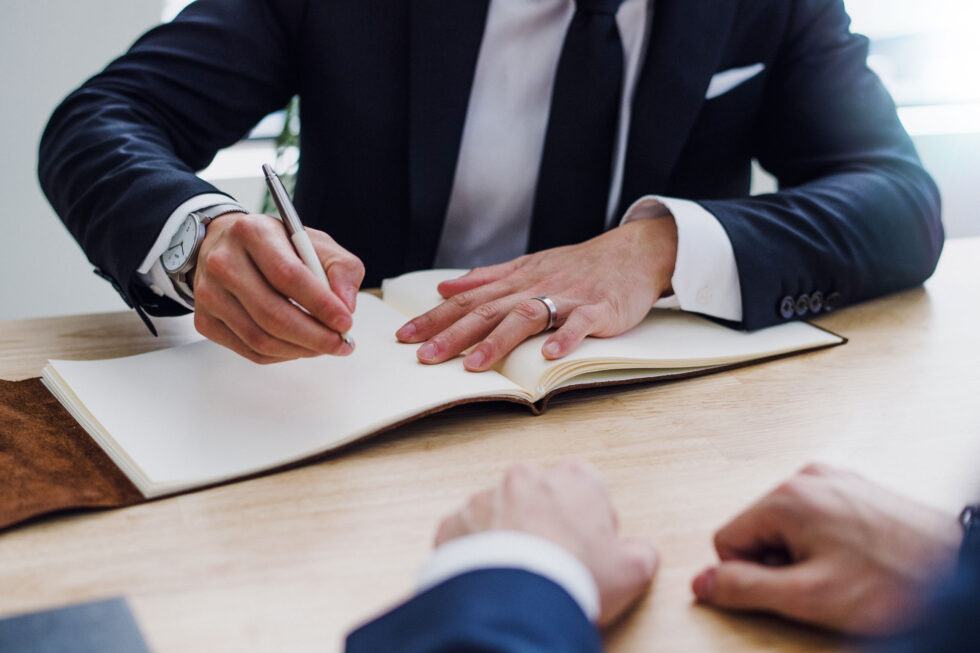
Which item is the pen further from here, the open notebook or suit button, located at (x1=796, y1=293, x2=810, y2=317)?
suit button, located at (x1=796, y1=293, x2=810, y2=317)

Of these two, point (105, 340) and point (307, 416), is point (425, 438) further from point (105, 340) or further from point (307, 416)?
point (105, 340)

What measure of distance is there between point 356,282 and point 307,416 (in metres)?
0.14

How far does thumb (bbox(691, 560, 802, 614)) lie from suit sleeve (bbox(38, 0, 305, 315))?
0.70 m

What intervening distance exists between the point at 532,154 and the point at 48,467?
93 cm

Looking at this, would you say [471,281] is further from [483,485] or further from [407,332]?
[483,485]

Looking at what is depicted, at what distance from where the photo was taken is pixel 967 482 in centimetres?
70

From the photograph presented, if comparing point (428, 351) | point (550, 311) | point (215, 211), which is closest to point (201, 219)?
point (215, 211)

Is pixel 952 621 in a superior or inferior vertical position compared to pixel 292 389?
superior

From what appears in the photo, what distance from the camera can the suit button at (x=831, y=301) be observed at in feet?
3.72

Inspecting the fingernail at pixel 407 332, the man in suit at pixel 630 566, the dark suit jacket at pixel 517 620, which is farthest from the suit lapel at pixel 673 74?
the dark suit jacket at pixel 517 620

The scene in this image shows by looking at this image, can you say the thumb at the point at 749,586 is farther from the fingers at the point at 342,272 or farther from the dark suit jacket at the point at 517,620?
the fingers at the point at 342,272

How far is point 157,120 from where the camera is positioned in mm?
1218


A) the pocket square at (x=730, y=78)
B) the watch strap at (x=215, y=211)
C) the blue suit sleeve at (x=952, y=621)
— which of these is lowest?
the watch strap at (x=215, y=211)

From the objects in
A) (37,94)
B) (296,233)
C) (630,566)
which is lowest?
(37,94)
